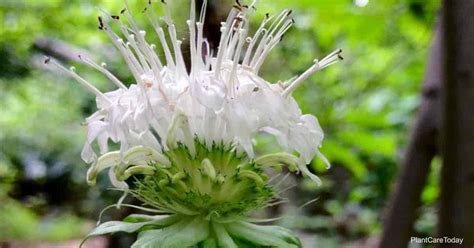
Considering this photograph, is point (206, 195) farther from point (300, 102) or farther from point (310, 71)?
point (300, 102)

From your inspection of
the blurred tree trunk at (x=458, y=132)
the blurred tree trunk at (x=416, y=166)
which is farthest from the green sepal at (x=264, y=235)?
the blurred tree trunk at (x=416, y=166)

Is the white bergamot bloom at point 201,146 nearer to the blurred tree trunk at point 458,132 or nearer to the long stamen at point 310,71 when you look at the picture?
the long stamen at point 310,71

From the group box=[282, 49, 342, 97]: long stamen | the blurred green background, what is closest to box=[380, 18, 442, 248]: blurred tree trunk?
the blurred green background

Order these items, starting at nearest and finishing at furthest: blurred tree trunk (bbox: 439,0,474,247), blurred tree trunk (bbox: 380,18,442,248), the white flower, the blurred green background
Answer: the white flower
blurred tree trunk (bbox: 439,0,474,247)
blurred tree trunk (bbox: 380,18,442,248)
the blurred green background

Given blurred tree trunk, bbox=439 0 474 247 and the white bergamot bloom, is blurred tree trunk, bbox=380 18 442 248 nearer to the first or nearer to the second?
blurred tree trunk, bbox=439 0 474 247

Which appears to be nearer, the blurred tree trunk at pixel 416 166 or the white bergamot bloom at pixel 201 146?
the white bergamot bloom at pixel 201 146

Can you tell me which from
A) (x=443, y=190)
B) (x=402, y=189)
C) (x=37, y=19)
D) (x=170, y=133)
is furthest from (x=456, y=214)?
(x=37, y=19)
